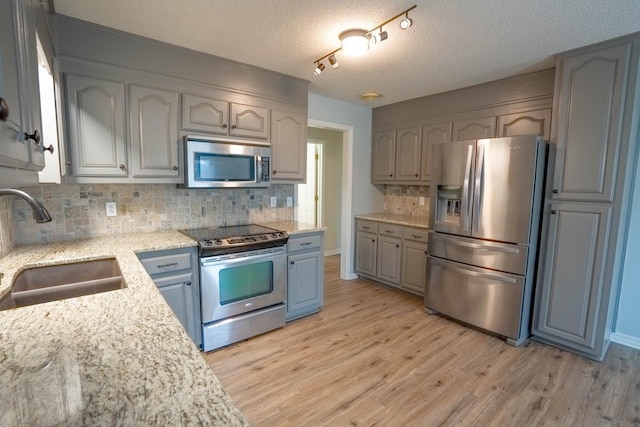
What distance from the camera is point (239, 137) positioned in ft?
9.02

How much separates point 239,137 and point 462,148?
2.05 meters

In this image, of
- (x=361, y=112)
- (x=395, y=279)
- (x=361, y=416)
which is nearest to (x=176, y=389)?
(x=361, y=416)

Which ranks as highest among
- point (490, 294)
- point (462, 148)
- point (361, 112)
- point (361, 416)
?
point (361, 112)

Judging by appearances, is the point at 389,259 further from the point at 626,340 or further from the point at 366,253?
the point at 626,340

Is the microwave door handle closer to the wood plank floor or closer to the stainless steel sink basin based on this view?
the stainless steel sink basin

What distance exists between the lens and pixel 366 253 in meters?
4.11

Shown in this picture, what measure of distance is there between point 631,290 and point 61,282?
428 centimetres

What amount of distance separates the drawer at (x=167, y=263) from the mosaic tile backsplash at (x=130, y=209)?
0.58 meters

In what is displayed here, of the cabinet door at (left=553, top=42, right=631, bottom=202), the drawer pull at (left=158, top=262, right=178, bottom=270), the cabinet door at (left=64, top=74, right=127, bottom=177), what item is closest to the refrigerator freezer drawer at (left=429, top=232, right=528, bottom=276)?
the cabinet door at (left=553, top=42, right=631, bottom=202)

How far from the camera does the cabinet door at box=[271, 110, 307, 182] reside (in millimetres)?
2992

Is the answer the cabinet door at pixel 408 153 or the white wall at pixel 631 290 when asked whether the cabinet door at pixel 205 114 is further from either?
the white wall at pixel 631 290

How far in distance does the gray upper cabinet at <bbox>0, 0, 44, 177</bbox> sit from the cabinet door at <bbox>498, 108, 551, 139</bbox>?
11.2 ft

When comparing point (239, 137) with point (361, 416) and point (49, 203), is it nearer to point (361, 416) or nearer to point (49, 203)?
point (49, 203)

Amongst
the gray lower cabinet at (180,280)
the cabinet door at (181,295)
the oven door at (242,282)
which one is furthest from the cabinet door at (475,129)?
the cabinet door at (181,295)
